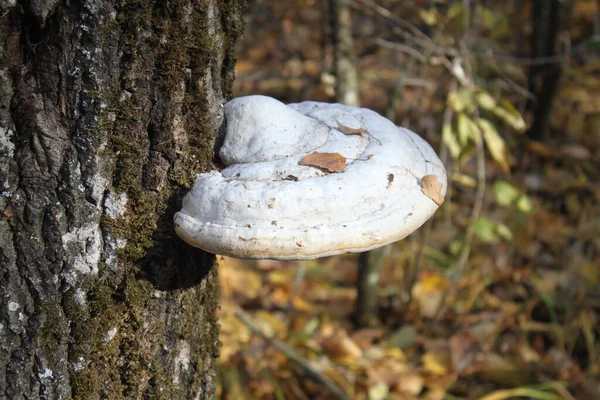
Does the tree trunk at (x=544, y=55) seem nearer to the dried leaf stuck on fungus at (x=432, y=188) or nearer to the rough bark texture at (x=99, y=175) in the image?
the dried leaf stuck on fungus at (x=432, y=188)

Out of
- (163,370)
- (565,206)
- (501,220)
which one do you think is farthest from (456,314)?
(163,370)

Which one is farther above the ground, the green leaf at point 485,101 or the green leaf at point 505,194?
the green leaf at point 485,101

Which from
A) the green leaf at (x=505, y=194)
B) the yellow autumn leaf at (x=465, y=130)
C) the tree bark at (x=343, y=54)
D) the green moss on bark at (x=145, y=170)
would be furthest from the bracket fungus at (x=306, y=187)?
the green leaf at (x=505, y=194)

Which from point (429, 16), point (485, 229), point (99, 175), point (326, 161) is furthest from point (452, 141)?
point (99, 175)

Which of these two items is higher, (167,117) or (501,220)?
(167,117)

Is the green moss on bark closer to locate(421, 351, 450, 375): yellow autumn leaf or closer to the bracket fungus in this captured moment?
the bracket fungus

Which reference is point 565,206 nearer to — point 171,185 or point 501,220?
point 501,220
